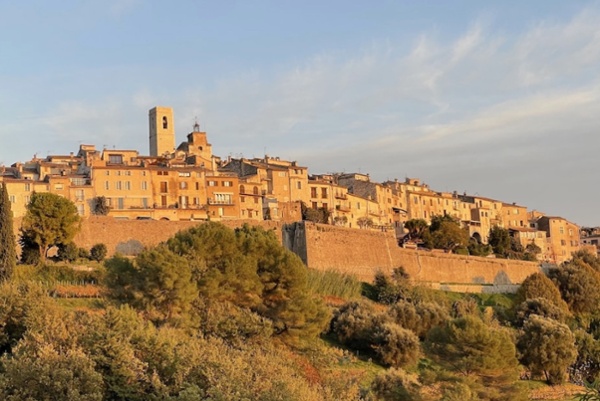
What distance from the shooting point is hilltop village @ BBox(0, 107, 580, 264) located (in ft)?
213

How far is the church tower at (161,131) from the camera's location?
3533 inches

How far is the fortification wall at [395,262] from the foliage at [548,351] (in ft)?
A: 51.6

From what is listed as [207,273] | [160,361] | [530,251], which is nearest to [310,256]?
[207,273]

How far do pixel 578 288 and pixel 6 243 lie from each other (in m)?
36.1

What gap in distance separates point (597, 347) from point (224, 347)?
25.8 meters

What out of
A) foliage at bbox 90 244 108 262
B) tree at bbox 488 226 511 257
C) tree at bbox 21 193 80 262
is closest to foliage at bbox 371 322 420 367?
foliage at bbox 90 244 108 262

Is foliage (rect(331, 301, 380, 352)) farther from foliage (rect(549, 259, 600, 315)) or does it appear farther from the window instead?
the window

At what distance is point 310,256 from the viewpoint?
189 feet

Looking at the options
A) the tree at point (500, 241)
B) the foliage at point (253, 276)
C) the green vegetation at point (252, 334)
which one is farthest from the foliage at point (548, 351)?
the tree at point (500, 241)

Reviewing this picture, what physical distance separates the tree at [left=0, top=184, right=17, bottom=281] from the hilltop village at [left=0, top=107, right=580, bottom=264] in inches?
627

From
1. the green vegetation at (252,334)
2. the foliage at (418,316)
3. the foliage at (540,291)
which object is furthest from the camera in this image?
the foliage at (540,291)

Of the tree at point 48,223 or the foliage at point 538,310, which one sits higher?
the tree at point 48,223

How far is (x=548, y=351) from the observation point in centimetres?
4481

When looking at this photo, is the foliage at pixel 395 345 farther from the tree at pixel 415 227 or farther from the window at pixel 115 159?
the tree at pixel 415 227
